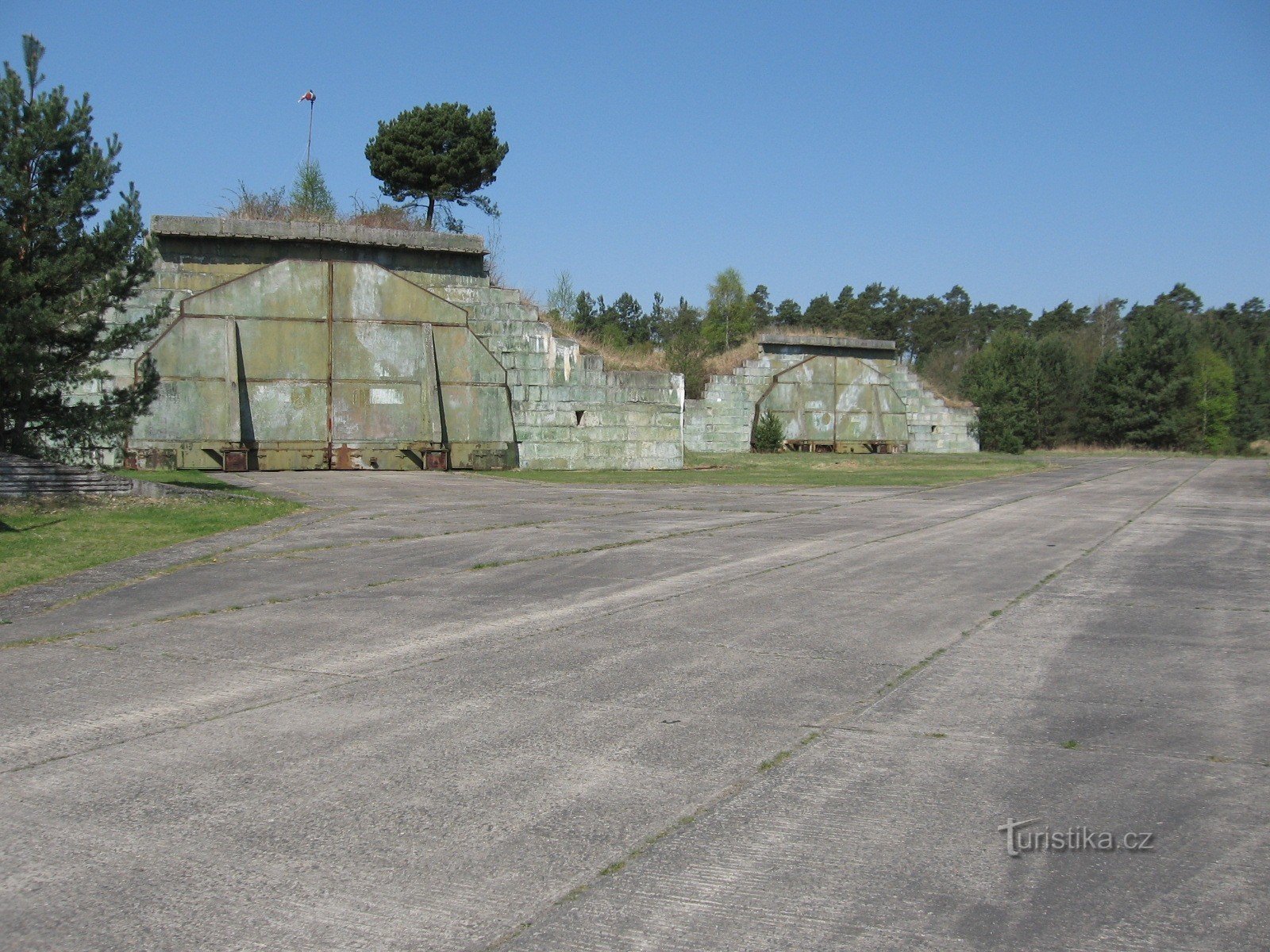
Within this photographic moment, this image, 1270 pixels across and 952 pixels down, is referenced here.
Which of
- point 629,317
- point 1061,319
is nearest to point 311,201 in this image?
point 629,317

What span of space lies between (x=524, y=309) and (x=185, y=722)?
67.7 feet

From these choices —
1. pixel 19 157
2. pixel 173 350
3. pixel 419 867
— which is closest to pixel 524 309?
pixel 173 350

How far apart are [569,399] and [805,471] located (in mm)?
6021

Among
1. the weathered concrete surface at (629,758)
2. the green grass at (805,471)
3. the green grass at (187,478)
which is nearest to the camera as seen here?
the weathered concrete surface at (629,758)

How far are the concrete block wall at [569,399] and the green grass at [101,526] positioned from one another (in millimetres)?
9741

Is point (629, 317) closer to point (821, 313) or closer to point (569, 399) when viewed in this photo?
point (821, 313)

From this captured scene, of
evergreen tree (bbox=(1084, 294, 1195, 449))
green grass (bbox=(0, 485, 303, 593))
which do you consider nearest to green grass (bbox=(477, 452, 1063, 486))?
green grass (bbox=(0, 485, 303, 593))

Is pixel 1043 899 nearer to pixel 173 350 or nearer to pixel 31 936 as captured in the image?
pixel 31 936

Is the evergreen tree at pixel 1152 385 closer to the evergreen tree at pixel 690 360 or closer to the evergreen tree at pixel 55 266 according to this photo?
the evergreen tree at pixel 690 360

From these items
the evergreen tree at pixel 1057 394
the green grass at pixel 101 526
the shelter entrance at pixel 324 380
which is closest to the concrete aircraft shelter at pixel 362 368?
the shelter entrance at pixel 324 380

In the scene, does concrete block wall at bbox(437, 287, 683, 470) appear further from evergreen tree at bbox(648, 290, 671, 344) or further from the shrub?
evergreen tree at bbox(648, 290, 671, 344)

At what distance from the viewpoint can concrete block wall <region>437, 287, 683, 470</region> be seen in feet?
81.6

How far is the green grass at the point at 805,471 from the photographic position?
2230 cm

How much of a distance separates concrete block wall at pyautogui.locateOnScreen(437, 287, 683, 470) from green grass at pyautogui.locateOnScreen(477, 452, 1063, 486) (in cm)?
55
